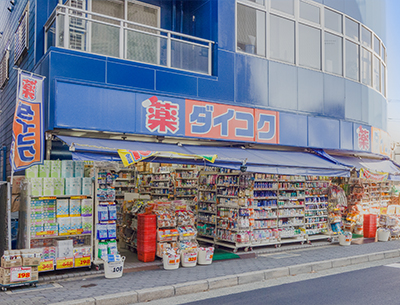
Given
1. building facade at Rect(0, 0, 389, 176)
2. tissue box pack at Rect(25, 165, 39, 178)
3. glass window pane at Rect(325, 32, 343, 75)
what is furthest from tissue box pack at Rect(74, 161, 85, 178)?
glass window pane at Rect(325, 32, 343, 75)

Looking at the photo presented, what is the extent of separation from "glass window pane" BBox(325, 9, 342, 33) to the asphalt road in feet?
31.9

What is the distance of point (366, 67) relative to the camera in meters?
17.2

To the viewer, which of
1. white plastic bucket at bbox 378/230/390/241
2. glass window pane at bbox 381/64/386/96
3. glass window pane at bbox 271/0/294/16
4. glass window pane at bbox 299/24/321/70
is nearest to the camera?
glass window pane at bbox 271/0/294/16

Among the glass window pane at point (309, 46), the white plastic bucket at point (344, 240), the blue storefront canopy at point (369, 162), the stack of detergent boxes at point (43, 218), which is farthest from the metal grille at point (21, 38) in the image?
the white plastic bucket at point (344, 240)

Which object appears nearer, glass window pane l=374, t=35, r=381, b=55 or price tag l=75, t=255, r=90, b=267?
price tag l=75, t=255, r=90, b=267

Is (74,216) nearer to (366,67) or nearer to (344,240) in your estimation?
(344,240)

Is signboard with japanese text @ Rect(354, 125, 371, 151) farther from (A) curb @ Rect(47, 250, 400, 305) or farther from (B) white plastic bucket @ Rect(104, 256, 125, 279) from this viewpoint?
(B) white plastic bucket @ Rect(104, 256, 125, 279)

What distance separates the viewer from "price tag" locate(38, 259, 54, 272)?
869 cm

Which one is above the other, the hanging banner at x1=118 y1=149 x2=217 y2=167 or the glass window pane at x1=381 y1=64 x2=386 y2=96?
the glass window pane at x1=381 y1=64 x2=386 y2=96

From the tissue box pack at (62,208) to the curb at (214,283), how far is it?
2.57 meters

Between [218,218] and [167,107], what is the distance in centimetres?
391

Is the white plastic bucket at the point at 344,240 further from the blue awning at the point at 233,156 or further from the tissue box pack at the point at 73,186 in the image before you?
the tissue box pack at the point at 73,186

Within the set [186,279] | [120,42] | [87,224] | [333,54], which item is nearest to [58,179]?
[87,224]

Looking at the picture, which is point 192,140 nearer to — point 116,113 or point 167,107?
point 167,107
